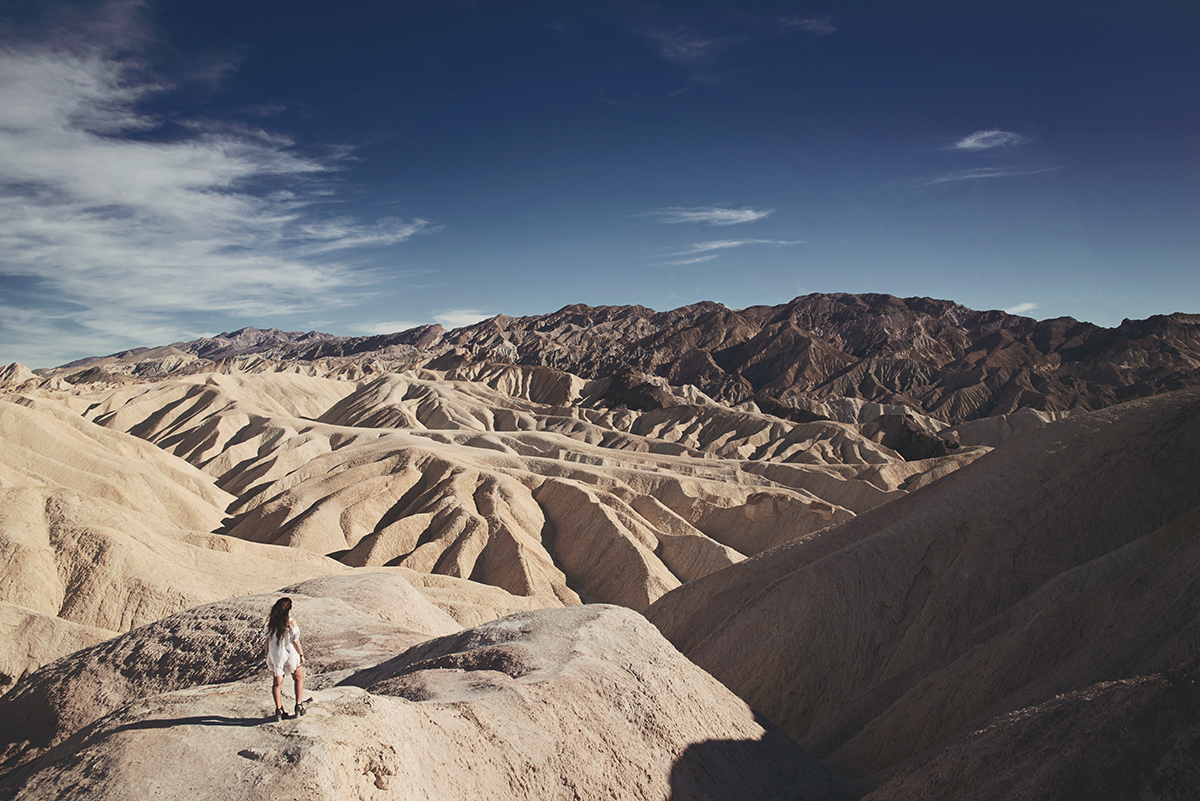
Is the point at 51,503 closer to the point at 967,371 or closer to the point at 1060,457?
the point at 1060,457

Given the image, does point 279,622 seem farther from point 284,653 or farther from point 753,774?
point 753,774

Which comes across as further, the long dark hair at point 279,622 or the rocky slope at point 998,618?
the rocky slope at point 998,618

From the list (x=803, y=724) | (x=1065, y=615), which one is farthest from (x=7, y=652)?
(x=1065, y=615)

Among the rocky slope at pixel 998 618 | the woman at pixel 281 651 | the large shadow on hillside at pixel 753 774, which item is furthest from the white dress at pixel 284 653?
the rocky slope at pixel 998 618

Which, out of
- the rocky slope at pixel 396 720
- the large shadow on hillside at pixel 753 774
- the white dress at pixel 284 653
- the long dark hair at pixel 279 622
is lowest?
the large shadow on hillside at pixel 753 774

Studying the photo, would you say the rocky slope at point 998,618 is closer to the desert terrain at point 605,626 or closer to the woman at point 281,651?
the desert terrain at point 605,626

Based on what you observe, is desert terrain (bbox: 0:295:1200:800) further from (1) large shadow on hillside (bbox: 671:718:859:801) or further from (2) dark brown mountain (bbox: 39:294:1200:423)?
(2) dark brown mountain (bbox: 39:294:1200:423)
